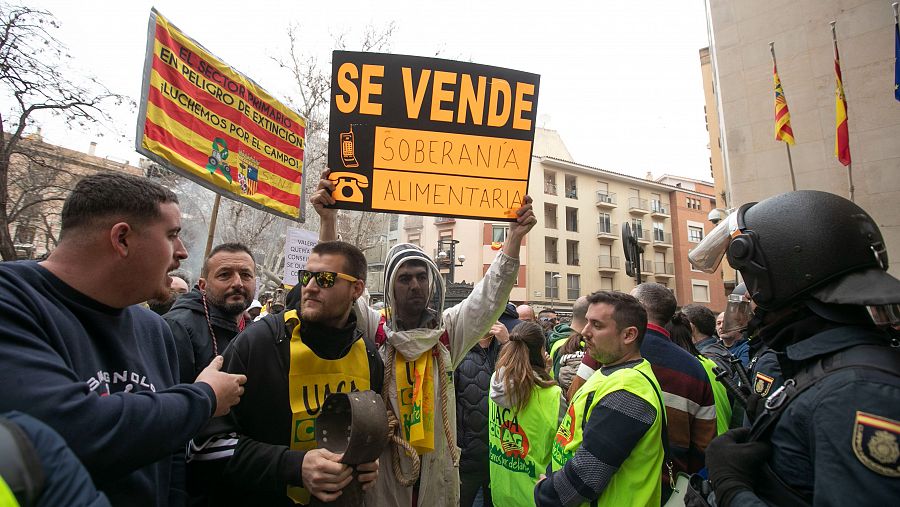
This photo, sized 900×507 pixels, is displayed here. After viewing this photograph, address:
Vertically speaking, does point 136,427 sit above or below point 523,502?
above

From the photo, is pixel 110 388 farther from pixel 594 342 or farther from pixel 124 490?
pixel 594 342

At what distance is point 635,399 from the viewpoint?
2355mm

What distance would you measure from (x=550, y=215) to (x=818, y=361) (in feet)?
134

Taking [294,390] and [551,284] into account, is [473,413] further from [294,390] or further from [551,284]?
[551,284]

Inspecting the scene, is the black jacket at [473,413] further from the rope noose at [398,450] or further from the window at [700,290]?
the window at [700,290]

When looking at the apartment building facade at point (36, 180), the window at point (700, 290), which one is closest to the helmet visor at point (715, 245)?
the apartment building facade at point (36, 180)

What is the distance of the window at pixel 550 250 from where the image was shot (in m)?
40.4

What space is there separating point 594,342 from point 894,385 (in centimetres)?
167

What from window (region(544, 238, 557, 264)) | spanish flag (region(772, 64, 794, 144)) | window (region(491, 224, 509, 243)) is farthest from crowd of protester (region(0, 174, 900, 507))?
window (region(544, 238, 557, 264))

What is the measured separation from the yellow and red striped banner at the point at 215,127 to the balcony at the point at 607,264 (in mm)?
39313

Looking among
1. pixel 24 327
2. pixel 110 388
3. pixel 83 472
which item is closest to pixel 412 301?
pixel 110 388

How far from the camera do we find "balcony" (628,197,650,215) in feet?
148

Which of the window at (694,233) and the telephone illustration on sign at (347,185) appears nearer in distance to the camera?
the telephone illustration on sign at (347,185)

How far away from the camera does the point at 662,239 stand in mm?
46594
